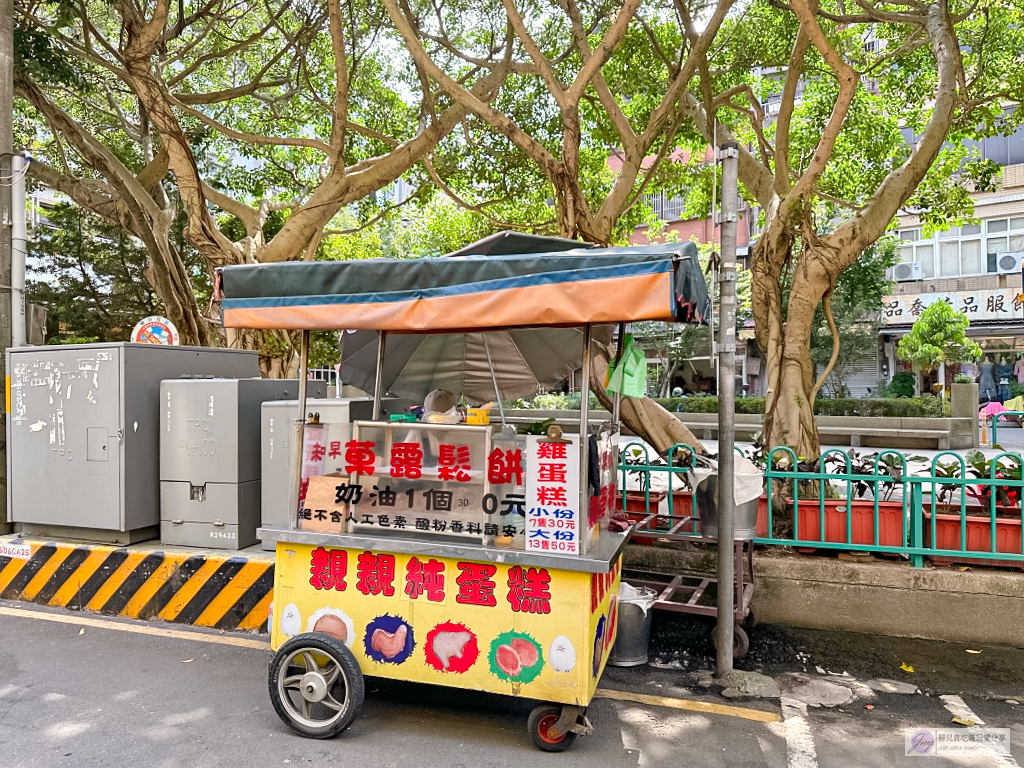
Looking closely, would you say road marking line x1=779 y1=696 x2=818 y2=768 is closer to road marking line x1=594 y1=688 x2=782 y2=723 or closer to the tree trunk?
road marking line x1=594 y1=688 x2=782 y2=723

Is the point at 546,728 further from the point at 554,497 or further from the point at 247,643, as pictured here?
the point at 247,643

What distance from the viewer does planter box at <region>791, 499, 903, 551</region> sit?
5324 mm

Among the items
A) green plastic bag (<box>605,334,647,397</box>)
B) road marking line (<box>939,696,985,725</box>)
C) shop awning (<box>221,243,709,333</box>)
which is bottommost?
road marking line (<box>939,696,985,725</box>)

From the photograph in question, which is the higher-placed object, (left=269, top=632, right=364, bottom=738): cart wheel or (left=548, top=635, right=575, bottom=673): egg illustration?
(left=548, top=635, right=575, bottom=673): egg illustration

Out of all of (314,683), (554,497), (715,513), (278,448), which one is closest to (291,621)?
(314,683)

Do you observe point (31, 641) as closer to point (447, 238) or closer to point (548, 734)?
point (548, 734)

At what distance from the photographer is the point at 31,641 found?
498 cm

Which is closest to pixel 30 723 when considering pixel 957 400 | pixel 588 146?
pixel 588 146

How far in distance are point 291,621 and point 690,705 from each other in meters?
2.27

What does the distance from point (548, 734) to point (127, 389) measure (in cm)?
403

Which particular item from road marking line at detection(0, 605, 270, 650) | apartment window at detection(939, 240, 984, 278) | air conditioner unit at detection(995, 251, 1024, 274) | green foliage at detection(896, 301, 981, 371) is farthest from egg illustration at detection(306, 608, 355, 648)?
apartment window at detection(939, 240, 984, 278)

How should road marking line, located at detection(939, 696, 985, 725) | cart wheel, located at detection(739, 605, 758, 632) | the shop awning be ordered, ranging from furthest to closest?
cart wheel, located at detection(739, 605, 758, 632), road marking line, located at detection(939, 696, 985, 725), the shop awning

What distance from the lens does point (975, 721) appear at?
394 centimetres

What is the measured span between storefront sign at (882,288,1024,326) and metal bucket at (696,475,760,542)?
2139cm
